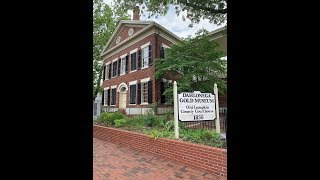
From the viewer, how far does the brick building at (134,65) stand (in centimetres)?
1448

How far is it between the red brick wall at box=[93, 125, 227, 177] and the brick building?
20.7 ft

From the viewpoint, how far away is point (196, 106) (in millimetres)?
6070

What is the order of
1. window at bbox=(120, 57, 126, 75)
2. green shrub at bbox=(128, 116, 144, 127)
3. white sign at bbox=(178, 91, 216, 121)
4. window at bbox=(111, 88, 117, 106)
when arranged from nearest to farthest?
white sign at bbox=(178, 91, 216, 121)
green shrub at bbox=(128, 116, 144, 127)
window at bbox=(120, 57, 126, 75)
window at bbox=(111, 88, 117, 106)

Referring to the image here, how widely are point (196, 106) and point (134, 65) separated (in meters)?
Answer: 11.0

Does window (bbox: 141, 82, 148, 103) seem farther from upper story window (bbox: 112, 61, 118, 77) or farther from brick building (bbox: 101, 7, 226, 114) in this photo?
upper story window (bbox: 112, 61, 118, 77)

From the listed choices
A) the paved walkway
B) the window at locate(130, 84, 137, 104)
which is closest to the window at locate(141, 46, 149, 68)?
the window at locate(130, 84, 137, 104)

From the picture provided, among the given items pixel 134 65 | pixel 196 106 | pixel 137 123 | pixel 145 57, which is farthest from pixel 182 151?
pixel 134 65

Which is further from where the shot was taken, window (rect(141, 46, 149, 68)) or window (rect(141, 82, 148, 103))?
window (rect(141, 46, 149, 68))

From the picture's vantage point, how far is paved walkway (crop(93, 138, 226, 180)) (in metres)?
4.60

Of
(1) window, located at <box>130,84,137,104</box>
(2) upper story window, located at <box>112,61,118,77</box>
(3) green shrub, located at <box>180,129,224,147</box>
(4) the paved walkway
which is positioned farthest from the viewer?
(2) upper story window, located at <box>112,61,118,77</box>

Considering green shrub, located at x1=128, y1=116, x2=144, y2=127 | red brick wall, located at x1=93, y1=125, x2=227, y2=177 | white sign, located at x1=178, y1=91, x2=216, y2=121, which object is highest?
white sign, located at x1=178, y1=91, x2=216, y2=121

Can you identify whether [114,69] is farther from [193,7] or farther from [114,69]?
[193,7]

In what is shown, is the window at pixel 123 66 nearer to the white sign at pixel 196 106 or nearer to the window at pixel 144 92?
the window at pixel 144 92
